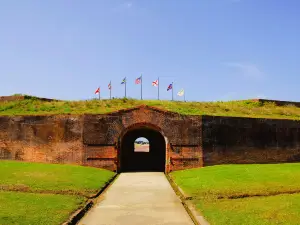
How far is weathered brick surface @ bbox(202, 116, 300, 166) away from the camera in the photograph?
18281 millimetres

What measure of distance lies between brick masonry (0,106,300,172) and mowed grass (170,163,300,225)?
2615 millimetres

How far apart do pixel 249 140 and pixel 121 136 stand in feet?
24.7

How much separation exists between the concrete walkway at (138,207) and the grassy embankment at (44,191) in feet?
2.13

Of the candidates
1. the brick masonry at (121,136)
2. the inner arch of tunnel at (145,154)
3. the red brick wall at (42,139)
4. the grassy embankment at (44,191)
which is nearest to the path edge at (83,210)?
the grassy embankment at (44,191)

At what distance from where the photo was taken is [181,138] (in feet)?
59.4

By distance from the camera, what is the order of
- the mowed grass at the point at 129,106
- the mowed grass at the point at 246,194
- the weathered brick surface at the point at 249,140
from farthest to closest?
the mowed grass at the point at 129,106
the weathered brick surface at the point at 249,140
the mowed grass at the point at 246,194

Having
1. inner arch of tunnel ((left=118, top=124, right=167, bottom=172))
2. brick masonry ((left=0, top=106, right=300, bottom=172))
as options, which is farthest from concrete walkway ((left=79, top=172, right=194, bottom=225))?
inner arch of tunnel ((left=118, top=124, right=167, bottom=172))

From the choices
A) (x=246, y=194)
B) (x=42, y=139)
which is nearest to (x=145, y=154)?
(x=42, y=139)

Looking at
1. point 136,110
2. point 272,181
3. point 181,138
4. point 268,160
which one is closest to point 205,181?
point 272,181

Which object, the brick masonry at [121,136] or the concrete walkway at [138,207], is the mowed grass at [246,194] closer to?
the concrete walkway at [138,207]

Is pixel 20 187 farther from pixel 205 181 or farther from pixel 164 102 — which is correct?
pixel 164 102

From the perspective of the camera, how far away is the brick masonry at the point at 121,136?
1786 centimetres

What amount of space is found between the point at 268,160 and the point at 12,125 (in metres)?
15.4

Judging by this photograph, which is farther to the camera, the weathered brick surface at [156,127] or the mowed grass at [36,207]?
the weathered brick surface at [156,127]
